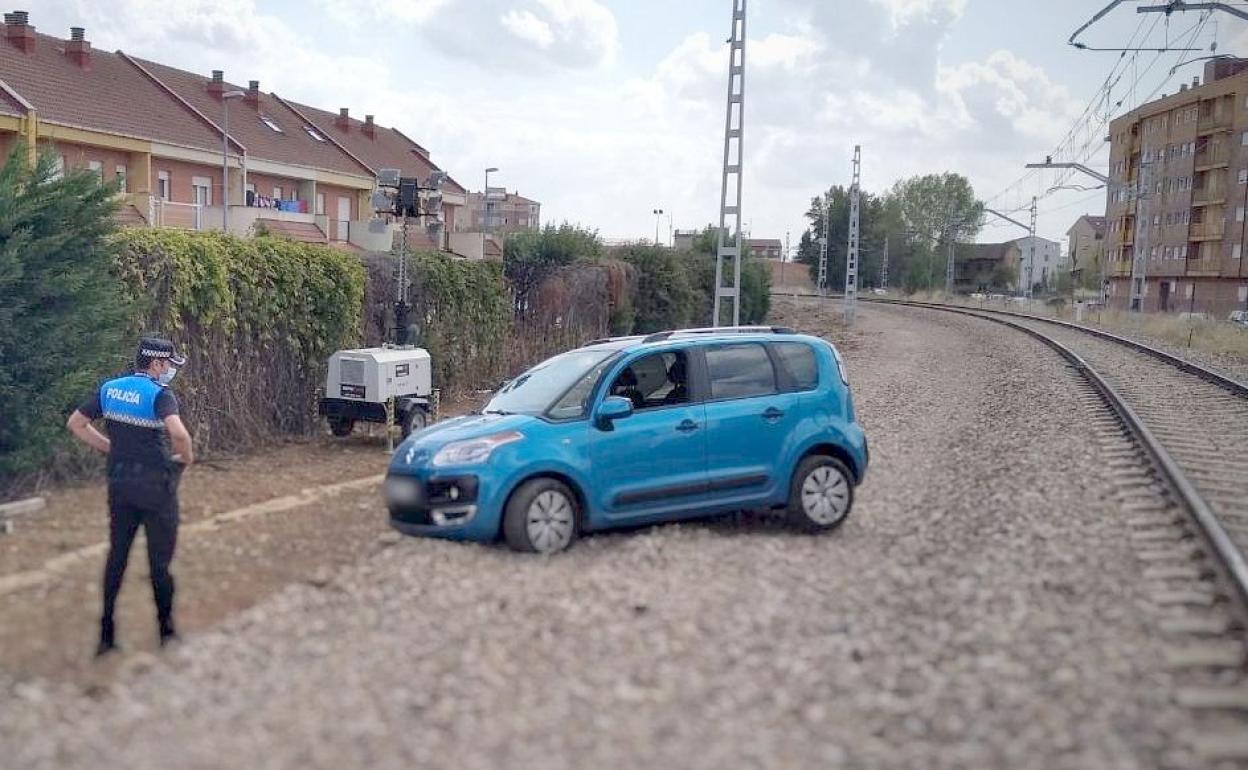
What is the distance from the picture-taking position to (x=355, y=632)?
6.07m

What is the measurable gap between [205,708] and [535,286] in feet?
60.5

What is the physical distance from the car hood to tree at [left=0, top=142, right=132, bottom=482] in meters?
3.59

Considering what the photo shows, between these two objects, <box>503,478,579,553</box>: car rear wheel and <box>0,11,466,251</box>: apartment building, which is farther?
<box>0,11,466,251</box>: apartment building

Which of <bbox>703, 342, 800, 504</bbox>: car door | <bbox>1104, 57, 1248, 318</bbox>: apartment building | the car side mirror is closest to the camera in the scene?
the car side mirror

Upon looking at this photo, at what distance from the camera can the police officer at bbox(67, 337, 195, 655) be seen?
20.8 feet

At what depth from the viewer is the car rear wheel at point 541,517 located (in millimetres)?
8047

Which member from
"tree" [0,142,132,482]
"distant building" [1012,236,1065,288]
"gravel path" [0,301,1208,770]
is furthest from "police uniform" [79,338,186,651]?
"distant building" [1012,236,1065,288]

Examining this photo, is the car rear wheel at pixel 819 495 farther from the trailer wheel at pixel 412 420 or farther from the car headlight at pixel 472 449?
the trailer wheel at pixel 412 420

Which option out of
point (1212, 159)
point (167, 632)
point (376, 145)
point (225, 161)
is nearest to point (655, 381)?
point (167, 632)

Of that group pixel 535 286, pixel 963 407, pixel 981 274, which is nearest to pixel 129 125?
pixel 535 286

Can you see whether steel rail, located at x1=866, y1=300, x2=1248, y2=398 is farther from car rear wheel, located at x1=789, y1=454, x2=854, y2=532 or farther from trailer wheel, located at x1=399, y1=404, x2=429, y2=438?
trailer wheel, located at x1=399, y1=404, x2=429, y2=438

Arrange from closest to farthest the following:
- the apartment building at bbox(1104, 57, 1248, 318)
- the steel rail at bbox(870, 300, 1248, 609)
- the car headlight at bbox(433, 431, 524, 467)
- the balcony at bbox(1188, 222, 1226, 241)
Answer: the steel rail at bbox(870, 300, 1248, 609) → the car headlight at bbox(433, 431, 524, 467) → the apartment building at bbox(1104, 57, 1248, 318) → the balcony at bbox(1188, 222, 1226, 241)

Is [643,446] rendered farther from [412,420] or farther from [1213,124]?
[1213,124]

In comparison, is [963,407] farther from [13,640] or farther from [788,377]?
[13,640]
